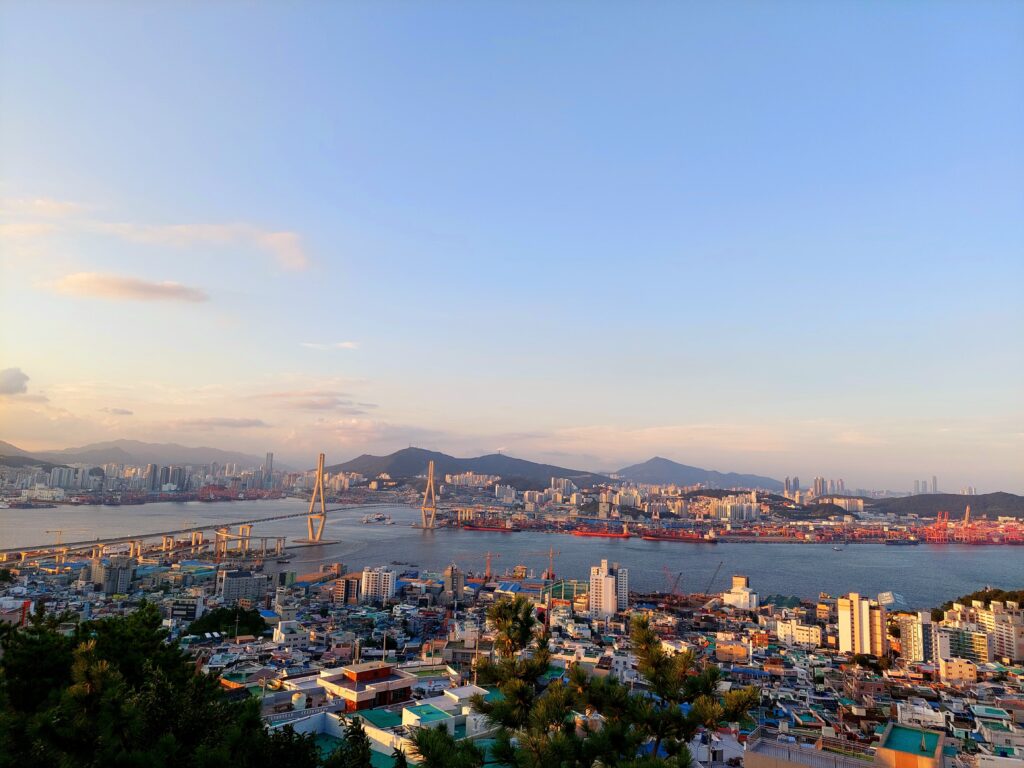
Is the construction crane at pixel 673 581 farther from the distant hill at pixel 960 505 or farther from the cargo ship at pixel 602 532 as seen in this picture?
the distant hill at pixel 960 505

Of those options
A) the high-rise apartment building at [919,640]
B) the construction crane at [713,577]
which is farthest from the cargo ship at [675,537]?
the high-rise apartment building at [919,640]

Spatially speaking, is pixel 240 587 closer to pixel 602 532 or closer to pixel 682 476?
pixel 602 532

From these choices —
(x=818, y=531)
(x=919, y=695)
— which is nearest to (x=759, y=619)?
(x=919, y=695)

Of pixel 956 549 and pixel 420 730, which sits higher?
pixel 420 730

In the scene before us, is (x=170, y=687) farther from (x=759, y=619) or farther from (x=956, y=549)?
(x=956, y=549)

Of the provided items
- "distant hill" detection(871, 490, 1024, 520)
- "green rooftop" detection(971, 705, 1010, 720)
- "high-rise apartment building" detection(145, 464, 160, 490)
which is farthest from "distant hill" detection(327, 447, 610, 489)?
"green rooftop" detection(971, 705, 1010, 720)

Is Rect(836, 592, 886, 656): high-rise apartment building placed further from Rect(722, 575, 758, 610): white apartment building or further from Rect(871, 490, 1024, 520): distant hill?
Rect(871, 490, 1024, 520): distant hill

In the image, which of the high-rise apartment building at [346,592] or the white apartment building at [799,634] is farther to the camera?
the high-rise apartment building at [346,592]
